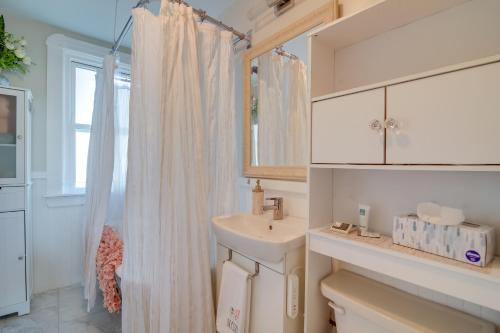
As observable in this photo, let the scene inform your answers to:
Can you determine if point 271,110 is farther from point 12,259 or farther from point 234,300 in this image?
point 12,259

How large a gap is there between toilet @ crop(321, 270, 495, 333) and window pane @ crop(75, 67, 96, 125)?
2.86 meters

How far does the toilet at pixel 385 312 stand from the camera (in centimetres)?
79

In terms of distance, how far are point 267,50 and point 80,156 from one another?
231 centimetres

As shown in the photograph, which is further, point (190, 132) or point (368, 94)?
point (190, 132)

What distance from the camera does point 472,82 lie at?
0.65 metres

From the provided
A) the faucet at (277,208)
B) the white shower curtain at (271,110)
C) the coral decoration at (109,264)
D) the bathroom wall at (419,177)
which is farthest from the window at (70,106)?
the bathroom wall at (419,177)

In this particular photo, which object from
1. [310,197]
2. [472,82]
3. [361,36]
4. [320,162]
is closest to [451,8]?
[361,36]

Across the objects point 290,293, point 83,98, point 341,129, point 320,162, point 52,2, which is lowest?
point 290,293

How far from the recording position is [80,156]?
2.55 m

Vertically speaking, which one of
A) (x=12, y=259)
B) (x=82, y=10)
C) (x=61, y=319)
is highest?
(x=82, y=10)

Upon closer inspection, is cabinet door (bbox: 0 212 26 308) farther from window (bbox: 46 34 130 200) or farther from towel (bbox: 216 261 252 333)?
towel (bbox: 216 261 252 333)

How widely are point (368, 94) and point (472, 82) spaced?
0.92ft

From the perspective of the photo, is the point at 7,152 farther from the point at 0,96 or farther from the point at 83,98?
the point at 83,98

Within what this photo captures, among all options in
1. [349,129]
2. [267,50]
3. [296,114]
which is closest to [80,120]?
[267,50]
